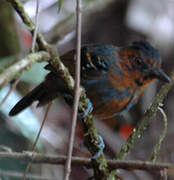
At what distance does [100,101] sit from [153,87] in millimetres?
2287

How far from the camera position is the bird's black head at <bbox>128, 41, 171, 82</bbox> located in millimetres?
2883

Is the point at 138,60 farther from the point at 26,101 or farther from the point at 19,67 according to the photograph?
the point at 19,67

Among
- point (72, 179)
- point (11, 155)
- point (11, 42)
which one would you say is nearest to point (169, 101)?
point (72, 179)

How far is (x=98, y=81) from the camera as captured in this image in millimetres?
2807

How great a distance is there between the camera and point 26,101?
9.30 feet

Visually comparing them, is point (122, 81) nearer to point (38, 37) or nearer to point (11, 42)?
point (38, 37)

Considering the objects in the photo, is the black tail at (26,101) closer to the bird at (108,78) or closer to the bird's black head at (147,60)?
the bird at (108,78)

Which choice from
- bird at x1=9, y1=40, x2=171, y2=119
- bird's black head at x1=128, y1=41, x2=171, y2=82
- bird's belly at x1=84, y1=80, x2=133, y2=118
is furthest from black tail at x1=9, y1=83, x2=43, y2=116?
bird's black head at x1=128, y1=41, x2=171, y2=82

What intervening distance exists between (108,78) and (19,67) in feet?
5.38

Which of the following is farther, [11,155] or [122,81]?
[122,81]

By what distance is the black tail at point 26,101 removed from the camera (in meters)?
2.75

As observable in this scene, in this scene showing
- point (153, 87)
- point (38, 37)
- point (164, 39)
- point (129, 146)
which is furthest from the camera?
point (164, 39)

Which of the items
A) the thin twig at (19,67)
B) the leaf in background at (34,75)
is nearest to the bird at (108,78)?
the leaf in background at (34,75)

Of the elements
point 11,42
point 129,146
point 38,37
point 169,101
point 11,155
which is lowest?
point 169,101
